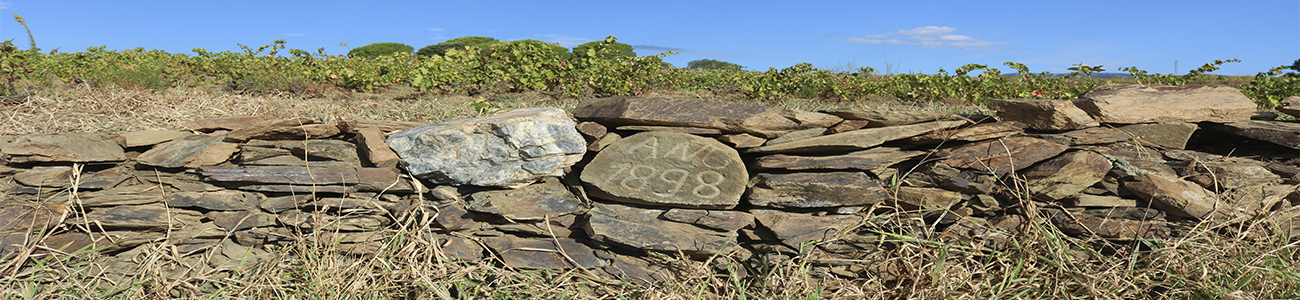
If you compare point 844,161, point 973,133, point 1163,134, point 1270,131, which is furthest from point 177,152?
point 1270,131

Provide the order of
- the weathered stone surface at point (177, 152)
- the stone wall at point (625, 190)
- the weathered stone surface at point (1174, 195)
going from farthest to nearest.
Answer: the weathered stone surface at point (177, 152) < the stone wall at point (625, 190) < the weathered stone surface at point (1174, 195)

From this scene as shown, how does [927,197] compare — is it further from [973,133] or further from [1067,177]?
[1067,177]

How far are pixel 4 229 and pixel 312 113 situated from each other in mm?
1733

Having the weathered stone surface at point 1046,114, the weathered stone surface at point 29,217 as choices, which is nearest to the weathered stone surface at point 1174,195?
the weathered stone surface at point 1046,114

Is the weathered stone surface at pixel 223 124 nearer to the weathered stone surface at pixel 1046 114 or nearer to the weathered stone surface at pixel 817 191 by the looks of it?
the weathered stone surface at pixel 817 191

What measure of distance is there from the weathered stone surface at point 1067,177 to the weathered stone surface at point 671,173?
1.43 m

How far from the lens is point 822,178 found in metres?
3.07

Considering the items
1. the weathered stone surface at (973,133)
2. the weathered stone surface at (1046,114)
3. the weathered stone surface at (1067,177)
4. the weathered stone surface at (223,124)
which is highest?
the weathered stone surface at (223,124)

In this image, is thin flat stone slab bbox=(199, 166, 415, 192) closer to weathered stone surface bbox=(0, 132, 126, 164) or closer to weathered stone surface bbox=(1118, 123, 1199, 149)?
weathered stone surface bbox=(0, 132, 126, 164)

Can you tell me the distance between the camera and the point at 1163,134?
335 cm

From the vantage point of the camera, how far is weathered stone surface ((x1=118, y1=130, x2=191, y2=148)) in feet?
10.5

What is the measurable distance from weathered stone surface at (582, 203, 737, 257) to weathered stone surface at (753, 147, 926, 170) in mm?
424

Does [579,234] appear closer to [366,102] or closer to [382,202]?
[382,202]

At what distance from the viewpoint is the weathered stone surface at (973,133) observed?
Result: 3.11 m
